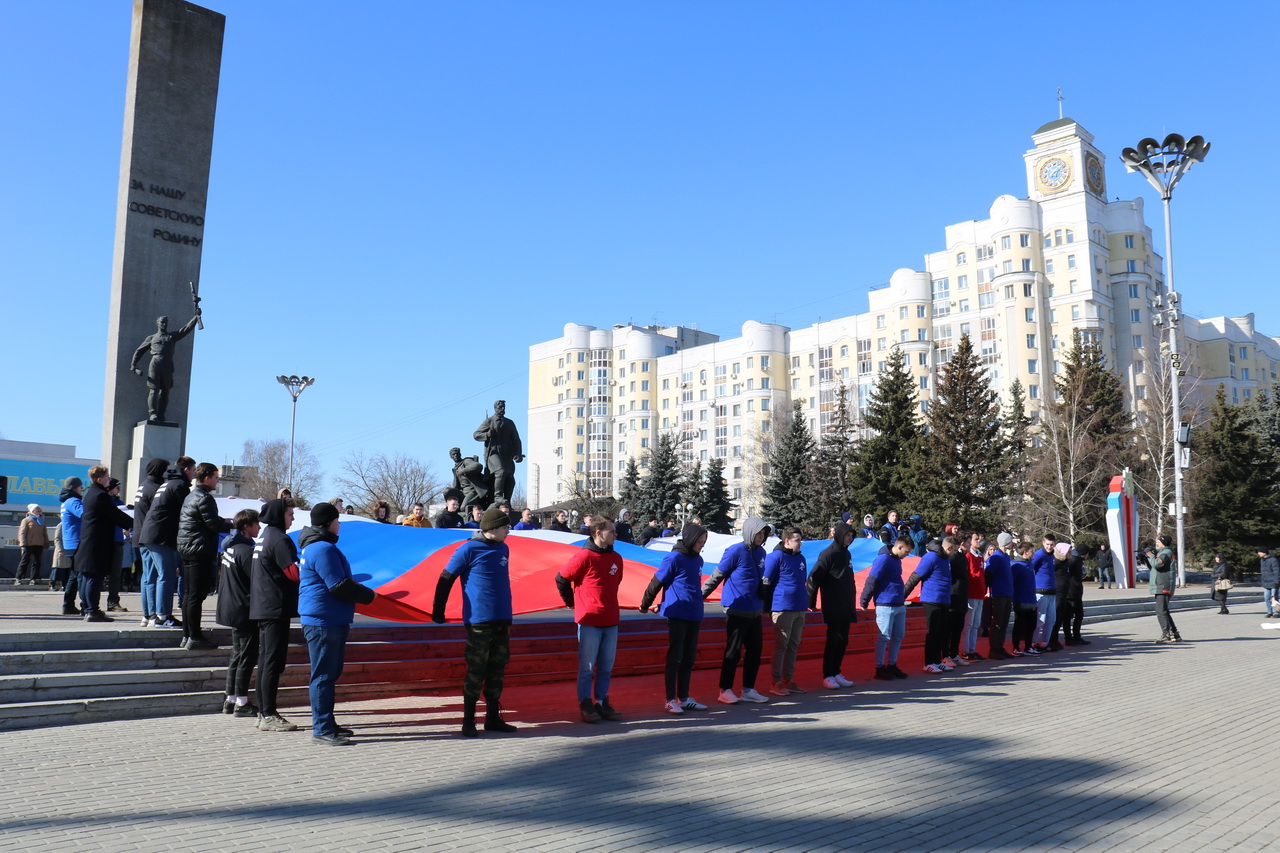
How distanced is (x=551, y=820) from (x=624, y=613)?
7.09 meters

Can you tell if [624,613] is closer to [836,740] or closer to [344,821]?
[836,740]

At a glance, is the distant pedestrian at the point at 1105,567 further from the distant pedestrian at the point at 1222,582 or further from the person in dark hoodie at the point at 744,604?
the person in dark hoodie at the point at 744,604

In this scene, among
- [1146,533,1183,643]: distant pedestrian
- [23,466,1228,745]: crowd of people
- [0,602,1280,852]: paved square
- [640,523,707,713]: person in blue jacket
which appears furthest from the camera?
[1146,533,1183,643]: distant pedestrian

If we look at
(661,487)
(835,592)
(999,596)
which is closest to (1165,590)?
(999,596)

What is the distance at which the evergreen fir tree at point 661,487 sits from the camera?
2304 inches

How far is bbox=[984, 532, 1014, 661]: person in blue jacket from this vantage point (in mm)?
14497

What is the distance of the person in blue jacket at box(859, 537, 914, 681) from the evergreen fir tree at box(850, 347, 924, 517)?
33.1 meters

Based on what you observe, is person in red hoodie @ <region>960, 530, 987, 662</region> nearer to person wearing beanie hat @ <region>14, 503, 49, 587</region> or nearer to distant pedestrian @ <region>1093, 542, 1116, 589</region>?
person wearing beanie hat @ <region>14, 503, 49, 587</region>

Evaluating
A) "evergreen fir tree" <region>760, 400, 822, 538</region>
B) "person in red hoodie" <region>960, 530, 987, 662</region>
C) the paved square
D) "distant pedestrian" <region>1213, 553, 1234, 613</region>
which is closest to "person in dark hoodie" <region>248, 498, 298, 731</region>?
the paved square

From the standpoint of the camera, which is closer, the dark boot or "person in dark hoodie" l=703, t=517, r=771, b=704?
the dark boot

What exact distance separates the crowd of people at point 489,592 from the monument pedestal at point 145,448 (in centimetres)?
794

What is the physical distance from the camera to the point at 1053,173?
8294 centimetres

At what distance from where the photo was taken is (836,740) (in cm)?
777

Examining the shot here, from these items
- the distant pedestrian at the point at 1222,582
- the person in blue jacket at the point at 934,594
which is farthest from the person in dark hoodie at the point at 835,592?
the distant pedestrian at the point at 1222,582
